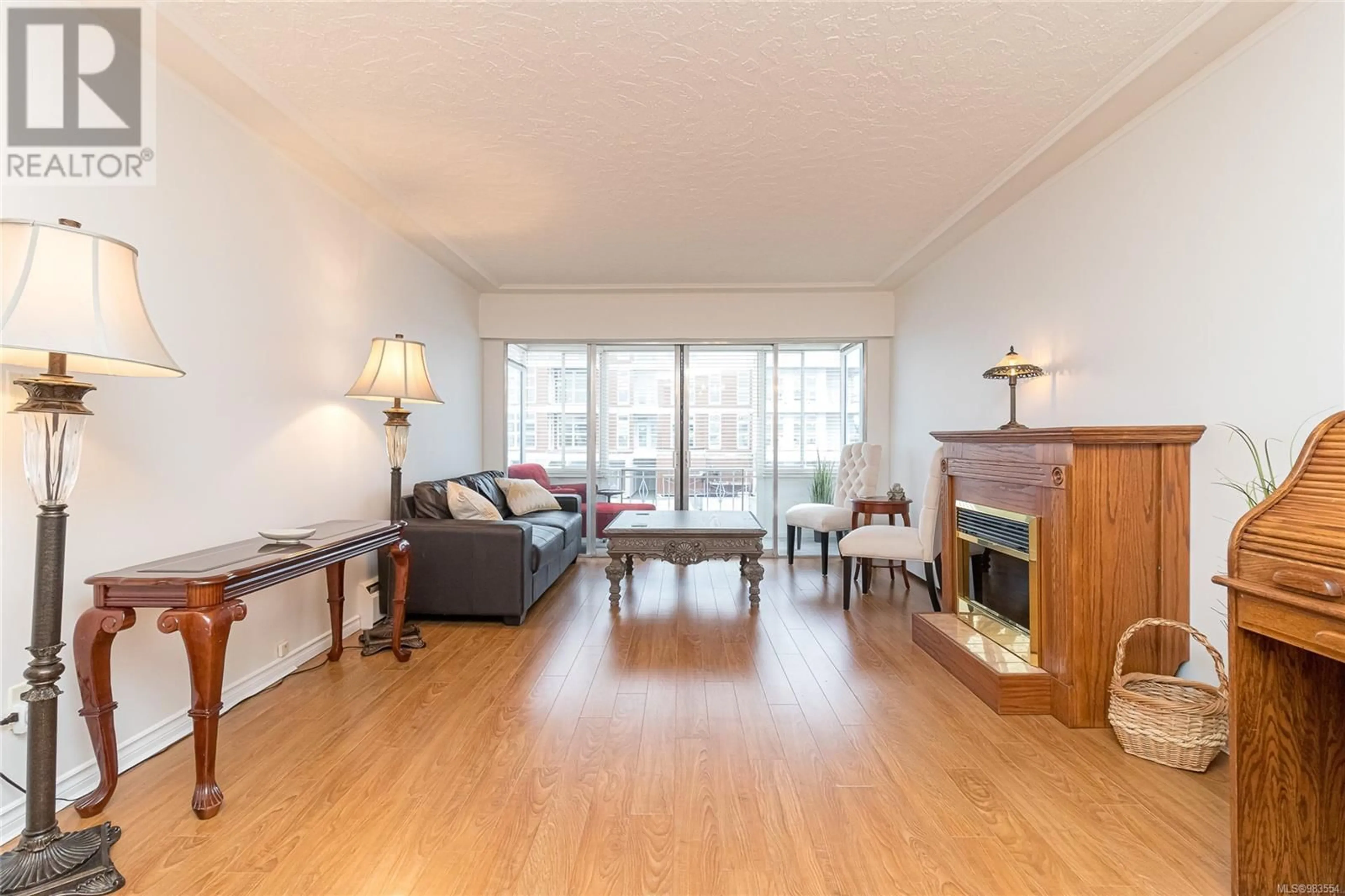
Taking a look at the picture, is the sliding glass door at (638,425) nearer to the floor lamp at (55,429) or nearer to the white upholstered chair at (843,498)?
the white upholstered chair at (843,498)

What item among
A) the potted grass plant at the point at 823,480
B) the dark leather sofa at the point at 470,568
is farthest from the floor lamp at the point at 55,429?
the potted grass plant at the point at 823,480

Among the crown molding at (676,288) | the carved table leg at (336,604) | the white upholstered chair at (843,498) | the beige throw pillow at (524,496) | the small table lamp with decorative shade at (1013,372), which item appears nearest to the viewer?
the carved table leg at (336,604)

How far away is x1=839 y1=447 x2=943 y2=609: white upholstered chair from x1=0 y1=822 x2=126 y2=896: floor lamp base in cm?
359

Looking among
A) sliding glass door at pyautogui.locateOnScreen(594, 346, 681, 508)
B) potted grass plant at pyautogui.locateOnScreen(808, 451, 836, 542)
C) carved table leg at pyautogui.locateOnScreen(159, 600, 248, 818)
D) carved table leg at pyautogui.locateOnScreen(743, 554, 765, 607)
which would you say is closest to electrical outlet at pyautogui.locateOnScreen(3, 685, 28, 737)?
carved table leg at pyautogui.locateOnScreen(159, 600, 248, 818)

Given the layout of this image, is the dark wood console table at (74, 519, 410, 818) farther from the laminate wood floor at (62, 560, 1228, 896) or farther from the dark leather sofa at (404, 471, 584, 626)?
the dark leather sofa at (404, 471, 584, 626)

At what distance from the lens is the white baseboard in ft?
5.68

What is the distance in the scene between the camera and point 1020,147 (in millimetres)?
2904

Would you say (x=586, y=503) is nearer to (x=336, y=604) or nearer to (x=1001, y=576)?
(x=336, y=604)

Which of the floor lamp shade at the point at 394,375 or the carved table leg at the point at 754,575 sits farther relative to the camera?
the carved table leg at the point at 754,575

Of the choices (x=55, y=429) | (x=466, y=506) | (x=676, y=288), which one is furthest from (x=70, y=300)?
(x=676, y=288)

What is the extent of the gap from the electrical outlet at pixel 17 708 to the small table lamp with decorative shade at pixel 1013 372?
388cm

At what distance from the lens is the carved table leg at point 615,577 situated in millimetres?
4113

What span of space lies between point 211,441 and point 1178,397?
3.88m

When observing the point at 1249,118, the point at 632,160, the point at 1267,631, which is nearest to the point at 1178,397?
the point at 1249,118
